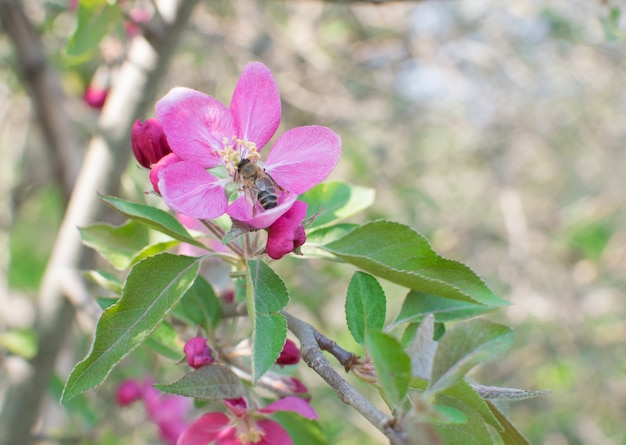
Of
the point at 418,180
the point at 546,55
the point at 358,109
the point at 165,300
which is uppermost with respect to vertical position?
the point at 165,300

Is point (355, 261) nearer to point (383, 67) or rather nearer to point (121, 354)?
→ point (121, 354)

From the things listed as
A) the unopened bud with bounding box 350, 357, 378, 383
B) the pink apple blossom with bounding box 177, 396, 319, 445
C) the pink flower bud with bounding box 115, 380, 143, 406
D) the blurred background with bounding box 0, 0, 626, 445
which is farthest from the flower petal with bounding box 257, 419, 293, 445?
the blurred background with bounding box 0, 0, 626, 445

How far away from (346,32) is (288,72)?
0.45 meters

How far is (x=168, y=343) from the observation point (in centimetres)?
110

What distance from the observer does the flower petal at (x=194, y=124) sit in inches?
35.7

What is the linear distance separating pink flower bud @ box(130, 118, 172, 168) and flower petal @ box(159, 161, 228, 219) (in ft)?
0.16

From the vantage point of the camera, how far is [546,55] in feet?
13.4

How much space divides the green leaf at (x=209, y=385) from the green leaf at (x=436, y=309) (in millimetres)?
249

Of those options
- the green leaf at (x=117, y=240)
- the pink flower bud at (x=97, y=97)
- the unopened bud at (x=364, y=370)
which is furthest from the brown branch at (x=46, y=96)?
the unopened bud at (x=364, y=370)

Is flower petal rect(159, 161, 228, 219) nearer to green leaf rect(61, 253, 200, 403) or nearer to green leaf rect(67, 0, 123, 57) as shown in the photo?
green leaf rect(61, 253, 200, 403)

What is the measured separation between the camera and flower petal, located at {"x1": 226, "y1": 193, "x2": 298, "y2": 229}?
80 cm

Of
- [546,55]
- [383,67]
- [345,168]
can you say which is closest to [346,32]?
[383,67]

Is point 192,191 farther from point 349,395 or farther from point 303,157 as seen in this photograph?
point 349,395

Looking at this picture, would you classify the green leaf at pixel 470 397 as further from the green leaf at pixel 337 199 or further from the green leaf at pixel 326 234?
the green leaf at pixel 337 199
